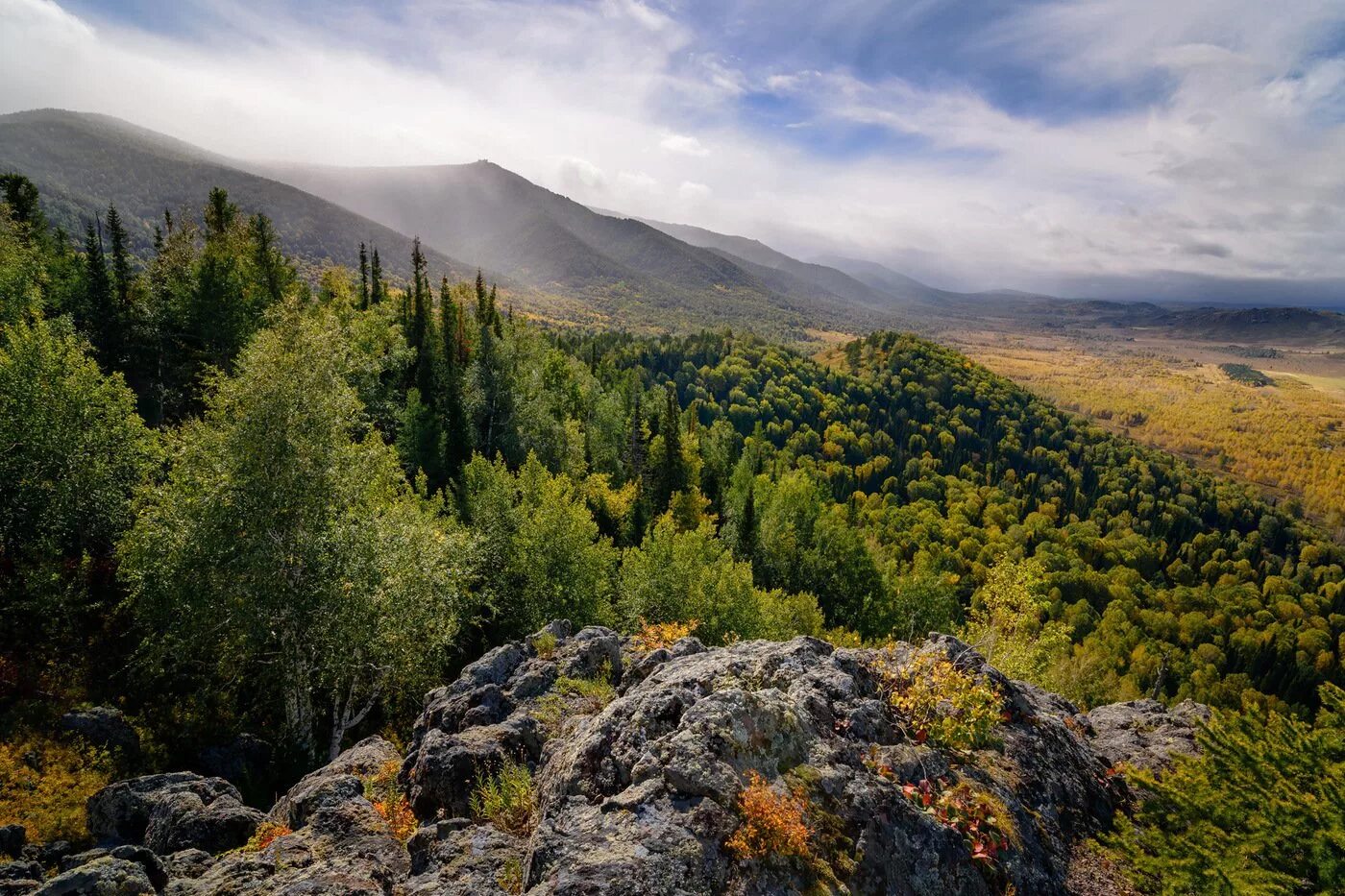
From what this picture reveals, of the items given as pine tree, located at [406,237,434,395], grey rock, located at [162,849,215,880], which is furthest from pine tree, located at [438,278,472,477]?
grey rock, located at [162,849,215,880]

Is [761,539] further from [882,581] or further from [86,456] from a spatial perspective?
[86,456]

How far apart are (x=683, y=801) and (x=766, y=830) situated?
1421 mm

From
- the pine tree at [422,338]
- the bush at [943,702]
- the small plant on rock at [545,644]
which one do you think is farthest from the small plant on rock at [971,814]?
the pine tree at [422,338]

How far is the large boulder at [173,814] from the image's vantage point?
12.8m

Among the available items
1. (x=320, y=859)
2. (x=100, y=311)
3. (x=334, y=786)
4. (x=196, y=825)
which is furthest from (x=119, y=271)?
(x=320, y=859)

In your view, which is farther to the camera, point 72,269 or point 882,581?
point 882,581

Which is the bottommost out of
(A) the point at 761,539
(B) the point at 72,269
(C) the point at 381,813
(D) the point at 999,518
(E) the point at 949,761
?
(D) the point at 999,518

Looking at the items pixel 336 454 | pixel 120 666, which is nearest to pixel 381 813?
pixel 336 454

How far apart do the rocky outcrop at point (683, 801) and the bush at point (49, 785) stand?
5.53 ft

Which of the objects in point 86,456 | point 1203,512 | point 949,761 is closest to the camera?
point 949,761

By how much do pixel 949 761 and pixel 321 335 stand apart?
2375 centimetres

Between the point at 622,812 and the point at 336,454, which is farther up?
the point at 336,454

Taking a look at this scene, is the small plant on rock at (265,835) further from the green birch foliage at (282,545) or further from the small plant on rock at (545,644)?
the small plant on rock at (545,644)

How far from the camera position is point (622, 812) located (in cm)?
960
